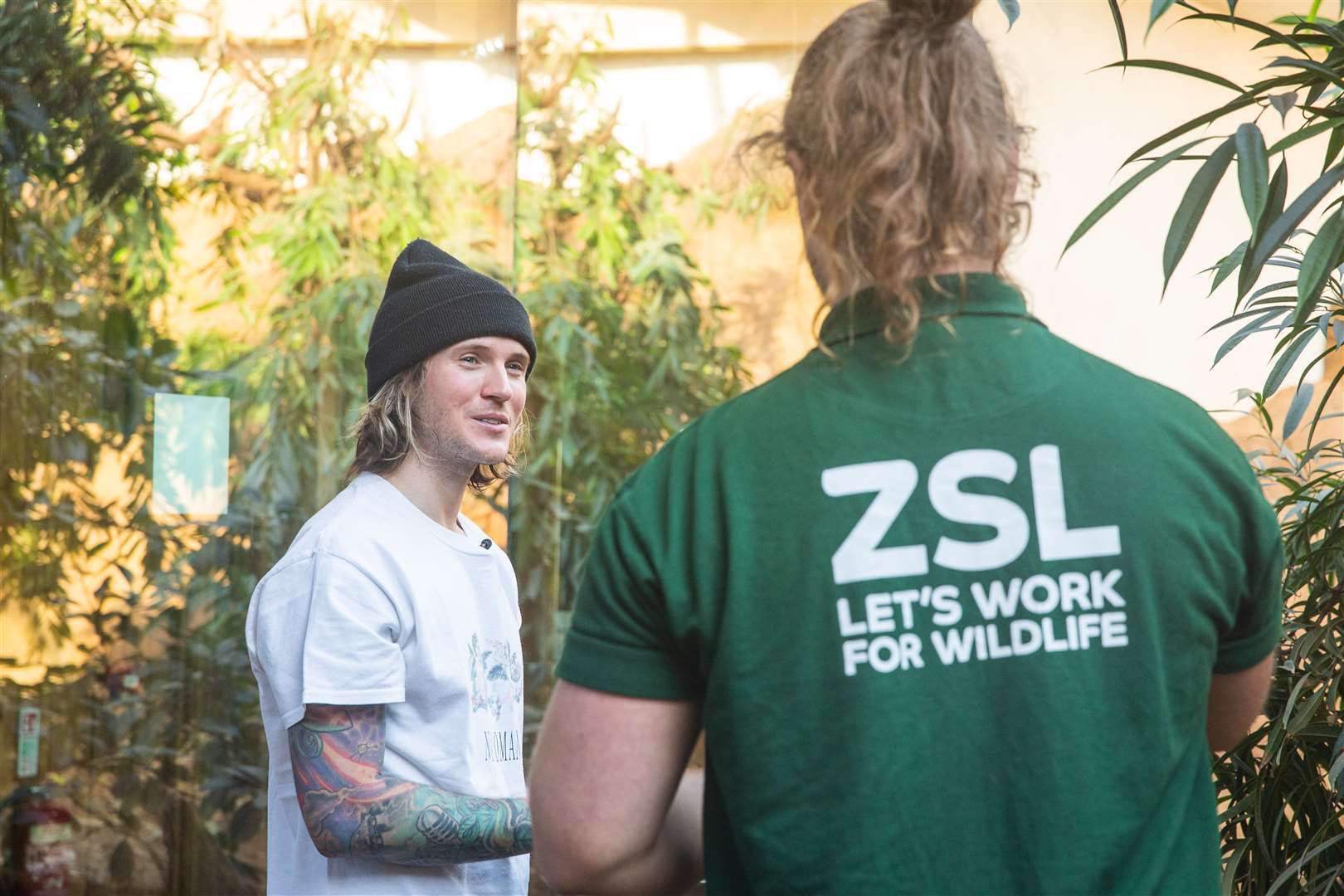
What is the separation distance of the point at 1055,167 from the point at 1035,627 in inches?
124

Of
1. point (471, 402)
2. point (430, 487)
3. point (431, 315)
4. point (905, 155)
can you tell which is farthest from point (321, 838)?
point (905, 155)

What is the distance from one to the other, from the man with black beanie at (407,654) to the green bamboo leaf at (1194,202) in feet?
3.16

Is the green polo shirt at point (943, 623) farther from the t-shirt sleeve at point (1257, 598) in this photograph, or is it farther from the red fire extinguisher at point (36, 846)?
the red fire extinguisher at point (36, 846)

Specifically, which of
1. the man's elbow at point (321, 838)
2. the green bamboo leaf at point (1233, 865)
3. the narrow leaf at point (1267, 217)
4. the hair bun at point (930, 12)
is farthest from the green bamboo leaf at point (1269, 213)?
the man's elbow at point (321, 838)

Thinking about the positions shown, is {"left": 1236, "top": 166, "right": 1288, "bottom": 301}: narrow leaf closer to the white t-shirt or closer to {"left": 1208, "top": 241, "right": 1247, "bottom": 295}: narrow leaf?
{"left": 1208, "top": 241, "right": 1247, "bottom": 295}: narrow leaf

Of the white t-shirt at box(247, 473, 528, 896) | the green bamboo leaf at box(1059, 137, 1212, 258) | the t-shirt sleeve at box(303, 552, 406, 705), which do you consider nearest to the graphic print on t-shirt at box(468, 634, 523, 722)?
the white t-shirt at box(247, 473, 528, 896)

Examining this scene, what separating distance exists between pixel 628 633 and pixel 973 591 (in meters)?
0.24

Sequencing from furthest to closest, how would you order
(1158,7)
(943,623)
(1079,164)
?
1. (1079,164)
2. (1158,7)
3. (943,623)

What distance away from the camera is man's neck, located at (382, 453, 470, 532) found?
6.11 ft

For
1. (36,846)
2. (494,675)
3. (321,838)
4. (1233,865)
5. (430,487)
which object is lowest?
(36,846)

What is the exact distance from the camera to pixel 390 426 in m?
1.89

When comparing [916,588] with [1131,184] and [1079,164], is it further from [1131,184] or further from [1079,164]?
[1079,164]

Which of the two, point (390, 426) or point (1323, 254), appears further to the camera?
point (390, 426)

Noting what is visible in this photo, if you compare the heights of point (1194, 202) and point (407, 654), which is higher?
point (1194, 202)
